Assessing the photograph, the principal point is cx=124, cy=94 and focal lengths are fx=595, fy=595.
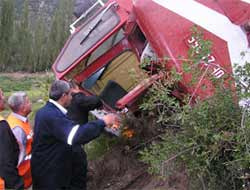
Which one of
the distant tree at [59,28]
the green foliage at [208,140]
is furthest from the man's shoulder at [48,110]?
Result: the distant tree at [59,28]

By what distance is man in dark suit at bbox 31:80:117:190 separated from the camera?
485 cm

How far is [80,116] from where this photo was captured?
599 centimetres

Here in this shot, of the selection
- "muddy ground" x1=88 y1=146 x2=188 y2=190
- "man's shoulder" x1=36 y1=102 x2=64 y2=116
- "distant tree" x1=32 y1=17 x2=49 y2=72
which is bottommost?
"distant tree" x1=32 y1=17 x2=49 y2=72

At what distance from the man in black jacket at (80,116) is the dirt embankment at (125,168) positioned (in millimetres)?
549

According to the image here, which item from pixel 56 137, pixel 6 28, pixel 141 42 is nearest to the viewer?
pixel 56 137

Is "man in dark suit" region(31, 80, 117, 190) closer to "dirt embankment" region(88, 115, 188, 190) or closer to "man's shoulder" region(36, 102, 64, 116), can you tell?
"man's shoulder" region(36, 102, 64, 116)

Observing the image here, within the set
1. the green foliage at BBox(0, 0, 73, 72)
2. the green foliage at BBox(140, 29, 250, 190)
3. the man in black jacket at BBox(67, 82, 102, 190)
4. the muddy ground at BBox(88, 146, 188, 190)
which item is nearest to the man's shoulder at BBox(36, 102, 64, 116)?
the man in black jacket at BBox(67, 82, 102, 190)

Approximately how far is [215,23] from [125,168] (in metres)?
1.95

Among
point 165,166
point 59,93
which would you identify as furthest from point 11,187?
Result: point 165,166

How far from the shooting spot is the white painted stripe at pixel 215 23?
5.33m

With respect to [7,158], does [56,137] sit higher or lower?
lower

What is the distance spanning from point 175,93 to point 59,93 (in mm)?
1044

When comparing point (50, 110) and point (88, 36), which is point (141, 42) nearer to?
point (88, 36)

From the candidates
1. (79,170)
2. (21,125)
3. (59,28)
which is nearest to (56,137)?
(21,125)
